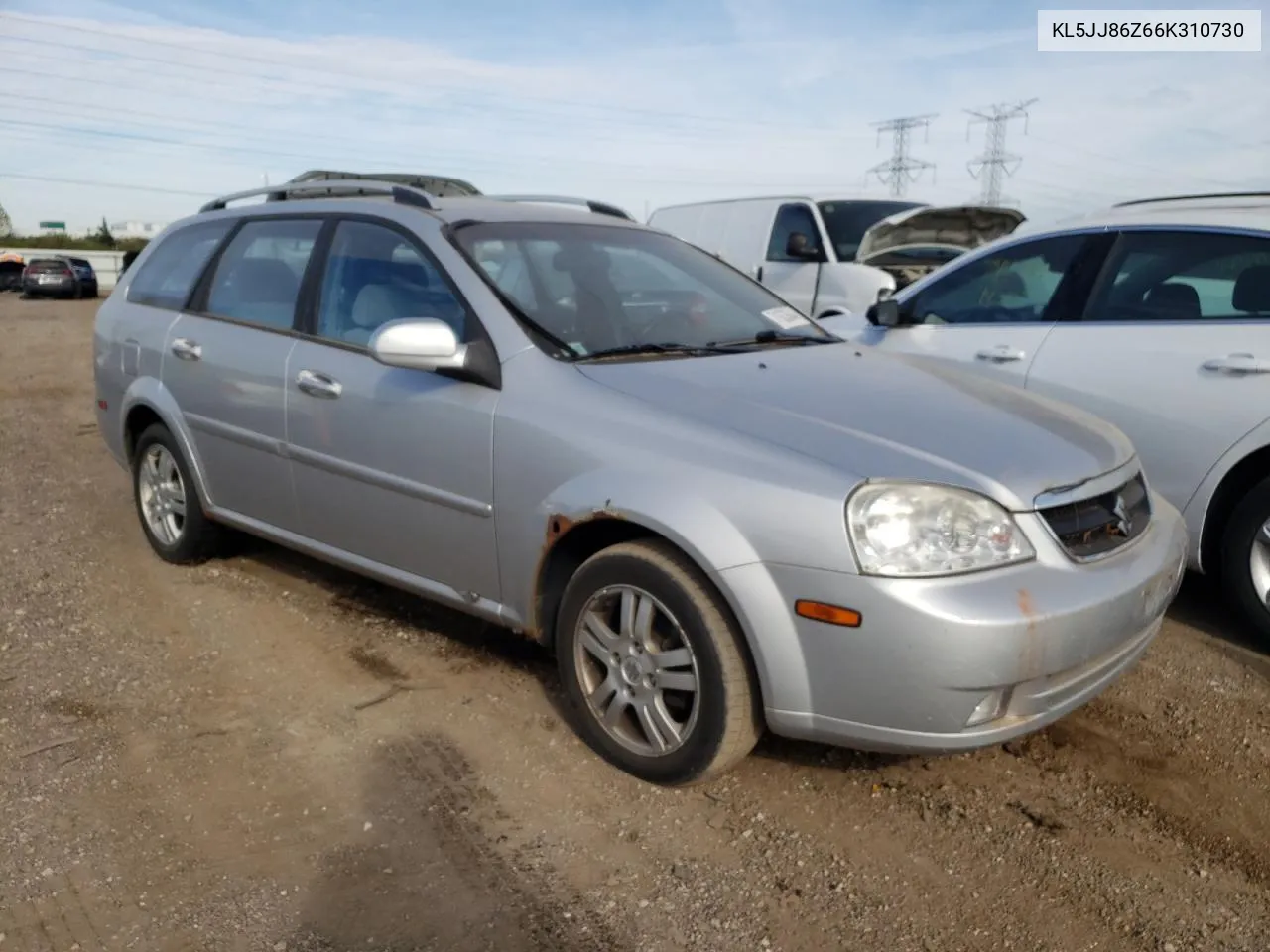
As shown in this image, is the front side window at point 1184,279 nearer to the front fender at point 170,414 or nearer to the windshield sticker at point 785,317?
the windshield sticker at point 785,317

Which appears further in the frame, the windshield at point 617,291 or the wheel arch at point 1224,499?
the wheel arch at point 1224,499

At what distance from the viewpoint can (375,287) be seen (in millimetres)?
4086

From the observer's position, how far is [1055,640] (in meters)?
2.74

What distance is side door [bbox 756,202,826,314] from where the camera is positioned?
384 inches

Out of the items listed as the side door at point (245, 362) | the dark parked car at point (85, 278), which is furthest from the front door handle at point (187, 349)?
the dark parked car at point (85, 278)

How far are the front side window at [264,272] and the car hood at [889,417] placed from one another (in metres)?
1.63

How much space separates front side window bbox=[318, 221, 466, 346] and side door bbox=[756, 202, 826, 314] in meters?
5.95

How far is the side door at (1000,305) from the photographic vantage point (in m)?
4.87

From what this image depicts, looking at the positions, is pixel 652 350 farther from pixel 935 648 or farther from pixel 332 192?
pixel 332 192

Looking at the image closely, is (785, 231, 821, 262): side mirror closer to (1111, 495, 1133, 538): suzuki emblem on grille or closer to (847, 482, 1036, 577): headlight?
(1111, 495, 1133, 538): suzuki emblem on grille

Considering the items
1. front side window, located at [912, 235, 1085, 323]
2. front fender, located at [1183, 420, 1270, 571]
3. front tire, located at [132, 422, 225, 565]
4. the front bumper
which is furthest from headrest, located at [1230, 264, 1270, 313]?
front tire, located at [132, 422, 225, 565]

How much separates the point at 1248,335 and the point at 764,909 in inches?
119

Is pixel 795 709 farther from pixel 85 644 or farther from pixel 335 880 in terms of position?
pixel 85 644

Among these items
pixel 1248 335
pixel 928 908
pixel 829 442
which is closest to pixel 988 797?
pixel 928 908
